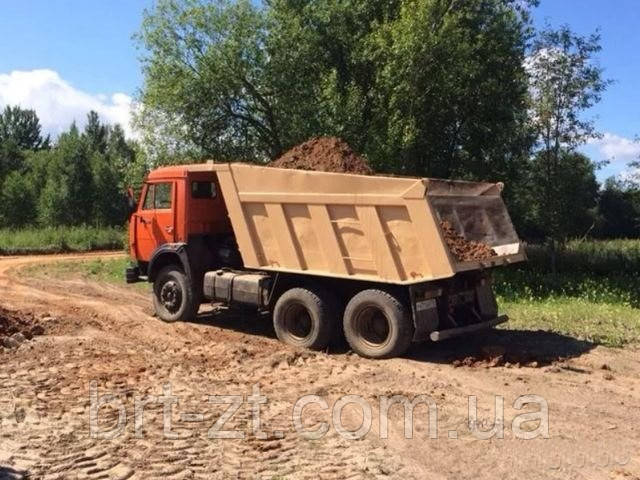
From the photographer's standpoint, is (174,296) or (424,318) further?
(174,296)

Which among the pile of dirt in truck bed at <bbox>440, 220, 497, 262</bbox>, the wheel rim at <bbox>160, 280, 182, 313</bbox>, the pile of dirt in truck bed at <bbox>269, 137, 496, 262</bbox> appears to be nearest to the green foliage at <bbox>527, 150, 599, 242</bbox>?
the pile of dirt in truck bed at <bbox>269, 137, 496, 262</bbox>

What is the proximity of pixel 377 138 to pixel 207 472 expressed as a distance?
12.2 metres

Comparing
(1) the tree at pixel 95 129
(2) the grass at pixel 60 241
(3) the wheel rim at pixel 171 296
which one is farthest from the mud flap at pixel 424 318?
(1) the tree at pixel 95 129

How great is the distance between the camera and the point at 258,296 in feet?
33.3

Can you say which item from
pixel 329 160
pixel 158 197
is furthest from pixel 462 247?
pixel 158 197

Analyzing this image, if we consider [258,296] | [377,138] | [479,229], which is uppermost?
[377,138]

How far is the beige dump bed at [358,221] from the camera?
Answer: 8.23 meters

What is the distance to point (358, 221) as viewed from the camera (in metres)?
8.81

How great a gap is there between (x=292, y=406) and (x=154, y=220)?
A: 19.7ft

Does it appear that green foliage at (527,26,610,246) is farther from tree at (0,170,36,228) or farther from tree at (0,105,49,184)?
tree at (0,105,49,184)

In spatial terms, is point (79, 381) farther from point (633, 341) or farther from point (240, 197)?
point (633, 341)

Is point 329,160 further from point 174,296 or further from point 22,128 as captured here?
point 22,128

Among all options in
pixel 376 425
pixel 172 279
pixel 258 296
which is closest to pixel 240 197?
pixel 258 296

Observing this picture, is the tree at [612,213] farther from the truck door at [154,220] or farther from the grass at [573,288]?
the truck door at [154,220]
